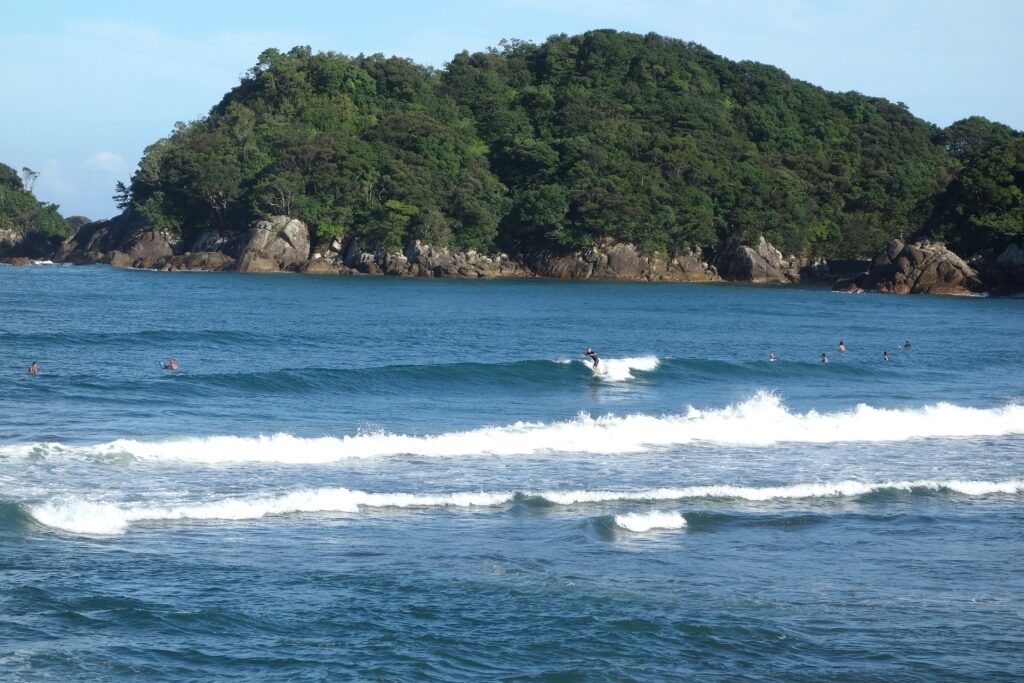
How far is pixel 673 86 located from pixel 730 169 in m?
24.5

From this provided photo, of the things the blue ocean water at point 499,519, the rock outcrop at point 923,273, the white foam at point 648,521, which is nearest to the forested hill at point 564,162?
the rock outcrop at point 923,273

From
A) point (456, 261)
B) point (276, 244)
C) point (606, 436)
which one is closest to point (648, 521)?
point (606, 436)

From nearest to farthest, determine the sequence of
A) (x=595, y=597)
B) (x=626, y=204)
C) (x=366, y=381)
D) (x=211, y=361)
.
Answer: (x=595, y=597)
(x=366, y=381)
(x=211, y=361)
(x=626, y=204)

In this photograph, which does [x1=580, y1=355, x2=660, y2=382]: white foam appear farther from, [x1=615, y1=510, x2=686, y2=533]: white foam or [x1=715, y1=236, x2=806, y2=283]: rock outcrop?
[x1=715, y1=236, x2=806, y2=283]: rock outcrop

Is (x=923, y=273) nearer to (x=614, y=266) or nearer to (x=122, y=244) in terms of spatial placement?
(x=614, y=266)

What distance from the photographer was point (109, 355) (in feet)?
121

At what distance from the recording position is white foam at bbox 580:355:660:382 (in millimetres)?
37344

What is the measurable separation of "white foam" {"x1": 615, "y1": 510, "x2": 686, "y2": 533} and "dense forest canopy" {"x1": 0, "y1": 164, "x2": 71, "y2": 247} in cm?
11129

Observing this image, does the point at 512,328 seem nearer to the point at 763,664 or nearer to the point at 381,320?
the point at 381,320

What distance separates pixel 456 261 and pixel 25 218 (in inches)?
1908

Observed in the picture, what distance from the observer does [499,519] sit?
16.7 meters

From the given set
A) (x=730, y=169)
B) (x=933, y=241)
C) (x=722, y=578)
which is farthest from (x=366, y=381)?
(x=730, y=169)

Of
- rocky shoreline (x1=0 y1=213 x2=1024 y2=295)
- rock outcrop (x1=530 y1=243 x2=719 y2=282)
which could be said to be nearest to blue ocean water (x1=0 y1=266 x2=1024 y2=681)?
rocky shoreline (x1=0 y1=213 x2=1024 y2=295)

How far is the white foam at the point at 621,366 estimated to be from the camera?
3734 centimetres
